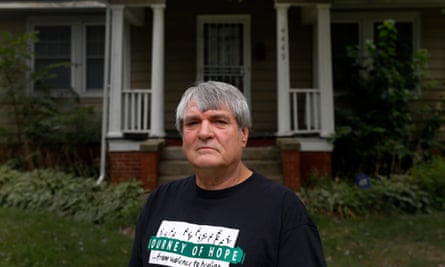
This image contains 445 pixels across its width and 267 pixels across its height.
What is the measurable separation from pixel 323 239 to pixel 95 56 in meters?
6.79

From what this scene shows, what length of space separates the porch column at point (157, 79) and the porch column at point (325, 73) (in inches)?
104

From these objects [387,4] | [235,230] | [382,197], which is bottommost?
[382,197]

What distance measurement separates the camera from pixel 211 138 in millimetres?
2043

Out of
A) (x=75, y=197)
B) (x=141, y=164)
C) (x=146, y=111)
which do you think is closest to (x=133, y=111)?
(x=146, y=111)

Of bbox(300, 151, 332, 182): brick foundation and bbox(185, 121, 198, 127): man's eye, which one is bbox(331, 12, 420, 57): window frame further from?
bbox(185, 121, 198, 127): man's eye

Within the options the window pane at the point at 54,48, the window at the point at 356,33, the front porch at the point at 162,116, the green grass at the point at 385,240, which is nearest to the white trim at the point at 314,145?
the front porch at the point at 162,116

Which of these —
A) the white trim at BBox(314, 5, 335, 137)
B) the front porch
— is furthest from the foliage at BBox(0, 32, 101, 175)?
the white trim at BBox(314, 5, 335, 137)

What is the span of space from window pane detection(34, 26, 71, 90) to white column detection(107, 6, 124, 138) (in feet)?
8.30

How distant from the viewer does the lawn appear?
523cm

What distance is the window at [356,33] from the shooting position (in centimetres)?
1028

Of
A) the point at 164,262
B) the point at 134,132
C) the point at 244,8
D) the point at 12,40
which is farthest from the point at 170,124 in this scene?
the point at 164,262

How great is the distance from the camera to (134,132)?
872 cm

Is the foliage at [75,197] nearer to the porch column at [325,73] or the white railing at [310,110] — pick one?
the white railing at [310,110]

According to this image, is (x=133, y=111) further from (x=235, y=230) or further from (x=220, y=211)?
(x=235, y=230)
